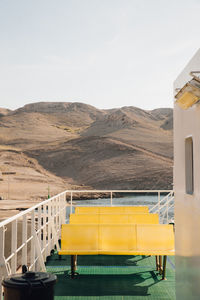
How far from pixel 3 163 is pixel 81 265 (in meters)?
64.3

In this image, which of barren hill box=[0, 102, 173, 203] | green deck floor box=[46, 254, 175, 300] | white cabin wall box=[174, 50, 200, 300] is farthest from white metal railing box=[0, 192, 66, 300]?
barren hill box=[0, 102, 173, 203]

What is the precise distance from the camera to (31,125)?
118812mm

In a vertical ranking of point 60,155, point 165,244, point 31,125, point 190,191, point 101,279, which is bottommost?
point 101,279

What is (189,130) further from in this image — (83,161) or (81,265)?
(83,161)

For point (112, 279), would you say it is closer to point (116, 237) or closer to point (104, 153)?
point (116, 237)

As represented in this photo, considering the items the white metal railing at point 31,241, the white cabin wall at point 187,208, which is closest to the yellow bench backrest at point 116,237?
the white metal railing at point 31,241

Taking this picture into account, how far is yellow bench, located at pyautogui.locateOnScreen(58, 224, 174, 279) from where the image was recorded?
563 cm

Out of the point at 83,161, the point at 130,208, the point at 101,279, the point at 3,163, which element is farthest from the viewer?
the point at 83,161

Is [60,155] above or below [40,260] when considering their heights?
above

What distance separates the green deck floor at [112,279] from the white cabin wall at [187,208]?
1.16 m

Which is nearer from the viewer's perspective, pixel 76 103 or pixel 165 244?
pixel 165 244

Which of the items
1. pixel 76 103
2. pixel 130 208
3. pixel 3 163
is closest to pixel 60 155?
pixel 3 163

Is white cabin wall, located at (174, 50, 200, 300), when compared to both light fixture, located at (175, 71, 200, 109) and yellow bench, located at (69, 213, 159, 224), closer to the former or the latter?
light fixture, located at (175, 71, 200, 109)

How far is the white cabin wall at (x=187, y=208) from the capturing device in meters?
3.31
